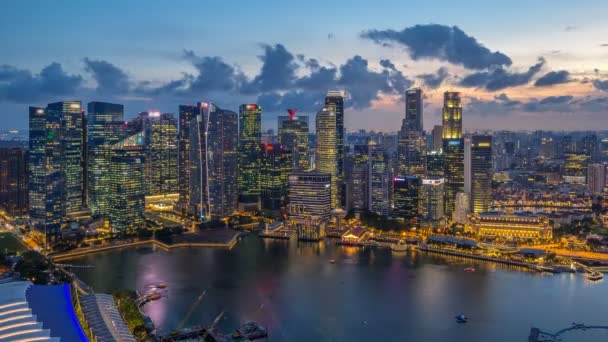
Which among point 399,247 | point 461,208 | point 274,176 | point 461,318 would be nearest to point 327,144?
point 274,176

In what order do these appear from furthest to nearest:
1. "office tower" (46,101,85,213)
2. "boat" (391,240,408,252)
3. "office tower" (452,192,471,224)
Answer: "office tower" (452,192,471,224) < "office tower" (46,101,85,213) < "boat" (391,240,408,252)

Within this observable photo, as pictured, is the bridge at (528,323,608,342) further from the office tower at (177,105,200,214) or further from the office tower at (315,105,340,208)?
the office tower at (177,105,200,214)

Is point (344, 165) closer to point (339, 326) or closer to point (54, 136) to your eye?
point (54, 136)

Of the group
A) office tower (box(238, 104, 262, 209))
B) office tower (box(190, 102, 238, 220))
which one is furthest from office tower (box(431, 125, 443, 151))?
office tower (box(190, 102, 238, 220))

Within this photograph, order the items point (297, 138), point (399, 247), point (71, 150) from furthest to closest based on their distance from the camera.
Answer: point (297, 138)
point (71, 150)
point (399, 247)

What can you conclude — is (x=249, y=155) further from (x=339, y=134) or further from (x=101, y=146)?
(x=101, y=146)

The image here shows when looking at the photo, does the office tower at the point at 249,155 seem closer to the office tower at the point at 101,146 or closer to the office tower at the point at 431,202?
the office tower at the point at 101,146
